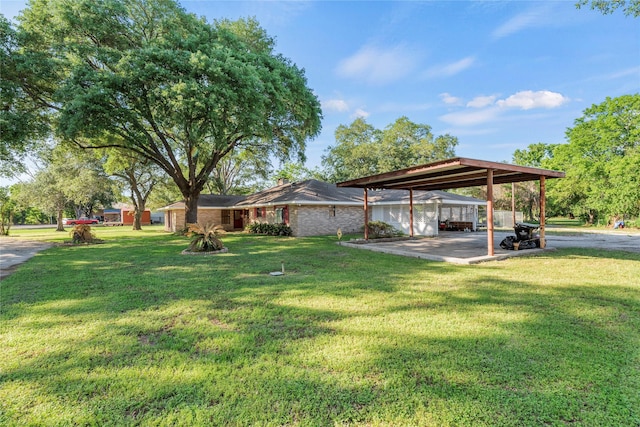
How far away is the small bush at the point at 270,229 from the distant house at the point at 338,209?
14.4 inches

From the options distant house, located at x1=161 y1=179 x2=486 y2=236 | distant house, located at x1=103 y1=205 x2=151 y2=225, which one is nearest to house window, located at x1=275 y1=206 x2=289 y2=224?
distant house, located at x1=161 y1=179 x2=486 y2=236

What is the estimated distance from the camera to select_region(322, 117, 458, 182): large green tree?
111 feet

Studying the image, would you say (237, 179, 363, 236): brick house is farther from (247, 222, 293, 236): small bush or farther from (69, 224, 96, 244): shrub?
(69, 224, 96, 244): shrub

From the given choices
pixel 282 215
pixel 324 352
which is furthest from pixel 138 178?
pixel 324 352

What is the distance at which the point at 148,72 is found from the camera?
11.4 meters

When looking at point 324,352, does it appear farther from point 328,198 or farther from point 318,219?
point 328,198

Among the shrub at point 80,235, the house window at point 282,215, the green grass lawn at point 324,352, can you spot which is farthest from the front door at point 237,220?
the green grass lawn at point 324,352

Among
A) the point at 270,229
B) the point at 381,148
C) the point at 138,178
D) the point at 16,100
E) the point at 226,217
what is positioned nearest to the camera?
the point at 16,100

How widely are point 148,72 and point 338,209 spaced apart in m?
12.7

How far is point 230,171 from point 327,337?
32743mm

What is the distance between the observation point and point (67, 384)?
264 centimetres

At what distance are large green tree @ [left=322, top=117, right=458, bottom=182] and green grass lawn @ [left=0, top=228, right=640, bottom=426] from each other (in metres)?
28.8

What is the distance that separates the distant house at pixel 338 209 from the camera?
1812 centimetres

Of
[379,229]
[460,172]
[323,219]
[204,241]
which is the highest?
[460,172]
